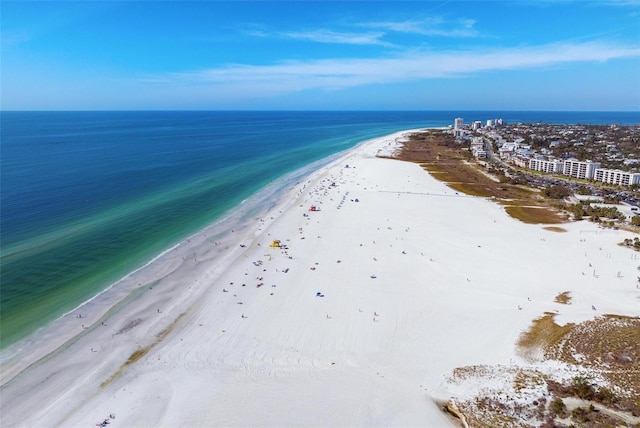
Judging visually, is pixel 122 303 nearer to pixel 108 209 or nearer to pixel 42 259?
pixel 42 259

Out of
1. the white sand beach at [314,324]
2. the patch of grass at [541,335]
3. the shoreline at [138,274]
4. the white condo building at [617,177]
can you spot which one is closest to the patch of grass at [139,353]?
the white sand beach at [314,324]

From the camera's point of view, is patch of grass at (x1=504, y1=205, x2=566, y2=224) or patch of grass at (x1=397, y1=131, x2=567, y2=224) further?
patch of grass at (x1=397, y1=131, x2=567, y2=224)

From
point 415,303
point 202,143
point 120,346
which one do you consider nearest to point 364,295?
point 415,303

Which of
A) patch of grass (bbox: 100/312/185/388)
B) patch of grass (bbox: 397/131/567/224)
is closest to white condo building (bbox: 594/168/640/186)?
patch of grass (bbox: 397/131/567/224)

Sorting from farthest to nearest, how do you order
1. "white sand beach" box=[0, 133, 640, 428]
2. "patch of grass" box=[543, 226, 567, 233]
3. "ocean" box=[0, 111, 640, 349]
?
"patch of grass" box=[543, 226, 567, 233]
"ocean" box=[0, 111, 640, 349]
"white sand beach" box=[0, 133, 640, 428]

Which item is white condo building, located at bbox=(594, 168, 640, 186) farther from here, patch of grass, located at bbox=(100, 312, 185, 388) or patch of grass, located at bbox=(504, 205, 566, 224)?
patch of grass, located at bbox=(100, 312, 185, 388)

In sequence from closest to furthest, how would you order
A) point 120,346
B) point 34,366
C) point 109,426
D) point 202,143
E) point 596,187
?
point 109,426, point 34,366, point 120,346, point 596,187, point 202,143
